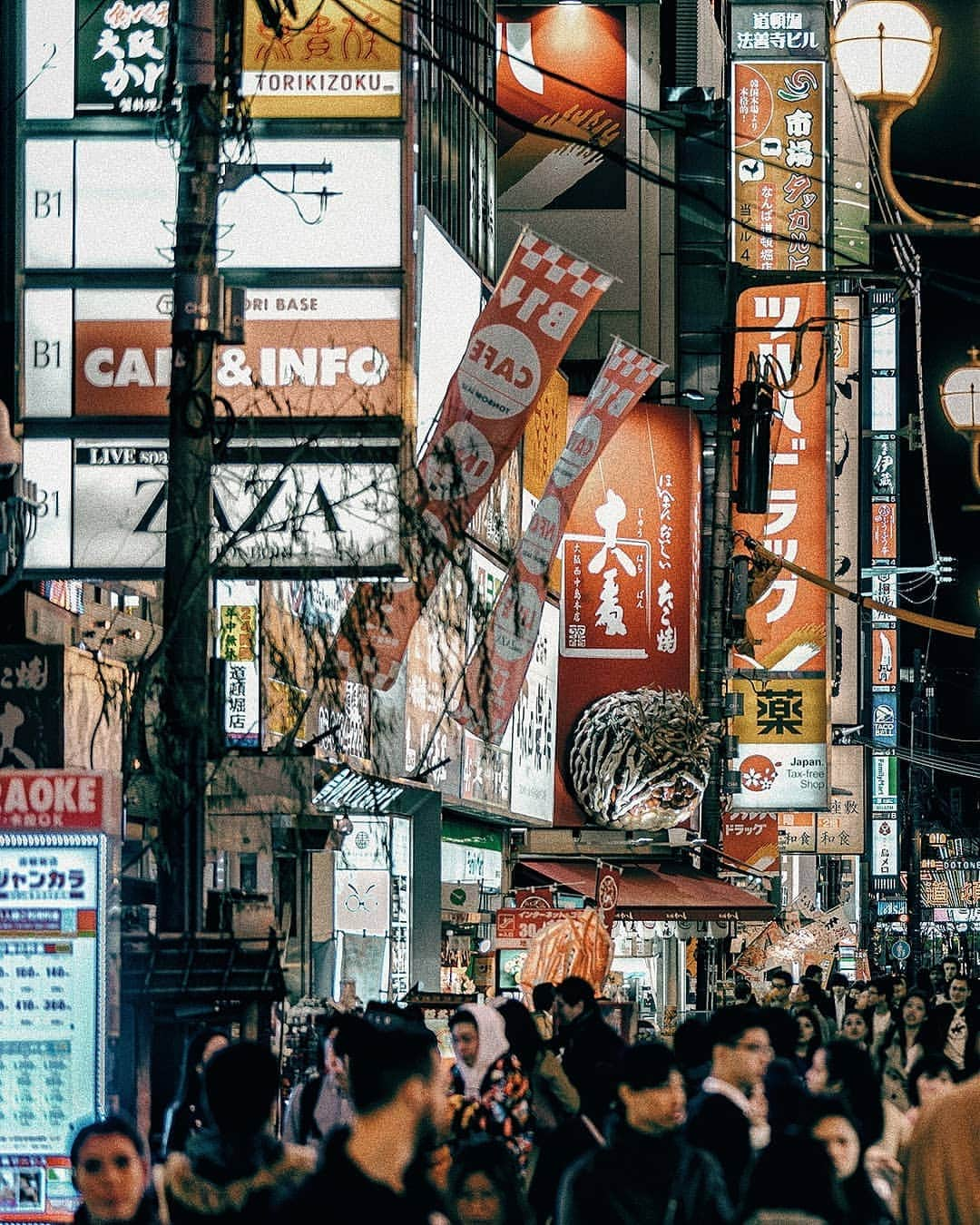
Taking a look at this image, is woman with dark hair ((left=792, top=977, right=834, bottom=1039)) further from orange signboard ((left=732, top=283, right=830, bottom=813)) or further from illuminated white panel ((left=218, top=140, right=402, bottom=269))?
orange signboard ((left=732, top=283, right=830, bottom=813))

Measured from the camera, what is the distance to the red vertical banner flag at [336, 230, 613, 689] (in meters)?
19.4

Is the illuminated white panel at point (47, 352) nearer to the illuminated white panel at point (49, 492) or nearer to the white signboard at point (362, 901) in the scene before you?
the illuminated white panel at point (49, 492)

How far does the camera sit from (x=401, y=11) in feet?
58.2

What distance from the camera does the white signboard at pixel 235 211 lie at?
16.3 m

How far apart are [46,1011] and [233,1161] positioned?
13.5ft

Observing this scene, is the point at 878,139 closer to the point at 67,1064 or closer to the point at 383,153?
the point at 383,153

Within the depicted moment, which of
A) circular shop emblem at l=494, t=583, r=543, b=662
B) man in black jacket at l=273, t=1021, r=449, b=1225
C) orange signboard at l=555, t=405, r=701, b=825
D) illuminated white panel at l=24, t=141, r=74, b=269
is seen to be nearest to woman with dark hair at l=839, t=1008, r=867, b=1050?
circular shop emblem at l=494, t=583, r=543, b=662

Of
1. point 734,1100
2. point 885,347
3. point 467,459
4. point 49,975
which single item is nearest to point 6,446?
point 49,975

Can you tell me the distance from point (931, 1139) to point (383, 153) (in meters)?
10.9

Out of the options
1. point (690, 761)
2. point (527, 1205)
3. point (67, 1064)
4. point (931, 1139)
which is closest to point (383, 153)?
point (67, 1064)

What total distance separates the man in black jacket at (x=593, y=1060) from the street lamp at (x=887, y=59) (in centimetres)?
502

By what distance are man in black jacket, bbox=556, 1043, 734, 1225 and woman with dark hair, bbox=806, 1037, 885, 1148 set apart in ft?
7.04

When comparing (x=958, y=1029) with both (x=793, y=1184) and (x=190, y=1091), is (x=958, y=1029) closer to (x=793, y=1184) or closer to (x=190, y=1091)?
(x=190, y=1091)

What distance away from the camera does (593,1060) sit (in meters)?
11.3
